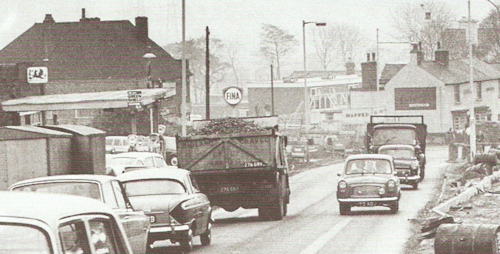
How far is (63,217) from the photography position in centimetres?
547

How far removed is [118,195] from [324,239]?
719cm

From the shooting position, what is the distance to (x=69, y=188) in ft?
44.6

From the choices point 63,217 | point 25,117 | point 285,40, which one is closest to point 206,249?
point 63,217

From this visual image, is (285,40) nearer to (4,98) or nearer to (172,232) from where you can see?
(4,98)

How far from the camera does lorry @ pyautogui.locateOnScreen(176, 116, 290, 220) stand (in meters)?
24.7

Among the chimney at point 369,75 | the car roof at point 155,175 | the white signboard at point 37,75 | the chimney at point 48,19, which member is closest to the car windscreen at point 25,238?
the car roof at point 155,175

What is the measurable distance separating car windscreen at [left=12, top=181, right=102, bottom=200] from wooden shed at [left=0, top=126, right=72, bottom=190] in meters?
6.17

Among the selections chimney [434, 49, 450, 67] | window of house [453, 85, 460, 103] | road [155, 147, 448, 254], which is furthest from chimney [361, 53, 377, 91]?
road [155, 147, 448, 254]

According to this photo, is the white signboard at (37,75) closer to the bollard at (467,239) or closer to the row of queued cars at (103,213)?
the row of queued cars at (103,213)

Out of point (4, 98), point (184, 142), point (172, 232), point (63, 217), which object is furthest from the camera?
point (4, 98)

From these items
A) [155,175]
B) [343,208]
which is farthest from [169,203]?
[343,208]

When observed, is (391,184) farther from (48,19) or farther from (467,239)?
(48,19)

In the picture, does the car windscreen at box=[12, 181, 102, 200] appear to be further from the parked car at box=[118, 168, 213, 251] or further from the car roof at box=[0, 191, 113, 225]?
the car roof at box=[0, 191, 113, 225]

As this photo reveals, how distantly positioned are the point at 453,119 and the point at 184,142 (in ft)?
224
